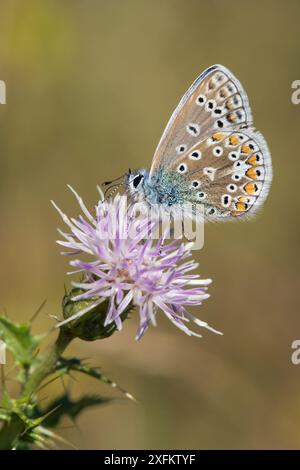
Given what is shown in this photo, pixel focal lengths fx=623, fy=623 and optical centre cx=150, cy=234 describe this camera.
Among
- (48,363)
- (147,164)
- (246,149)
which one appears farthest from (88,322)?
(147,164)

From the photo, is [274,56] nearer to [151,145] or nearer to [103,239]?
[151,145]

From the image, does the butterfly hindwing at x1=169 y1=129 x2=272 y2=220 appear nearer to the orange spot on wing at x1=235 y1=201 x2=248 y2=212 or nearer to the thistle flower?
the orange spot on wing at x1=235 y1=201 x2=248 y2=212

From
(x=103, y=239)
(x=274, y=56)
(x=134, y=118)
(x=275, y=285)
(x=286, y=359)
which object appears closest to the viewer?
(x=103, y=239)

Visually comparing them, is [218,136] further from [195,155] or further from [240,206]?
[240,206]

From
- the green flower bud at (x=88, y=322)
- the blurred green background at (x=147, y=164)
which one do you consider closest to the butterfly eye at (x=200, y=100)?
the green flower bud at (x=88, y=322)
